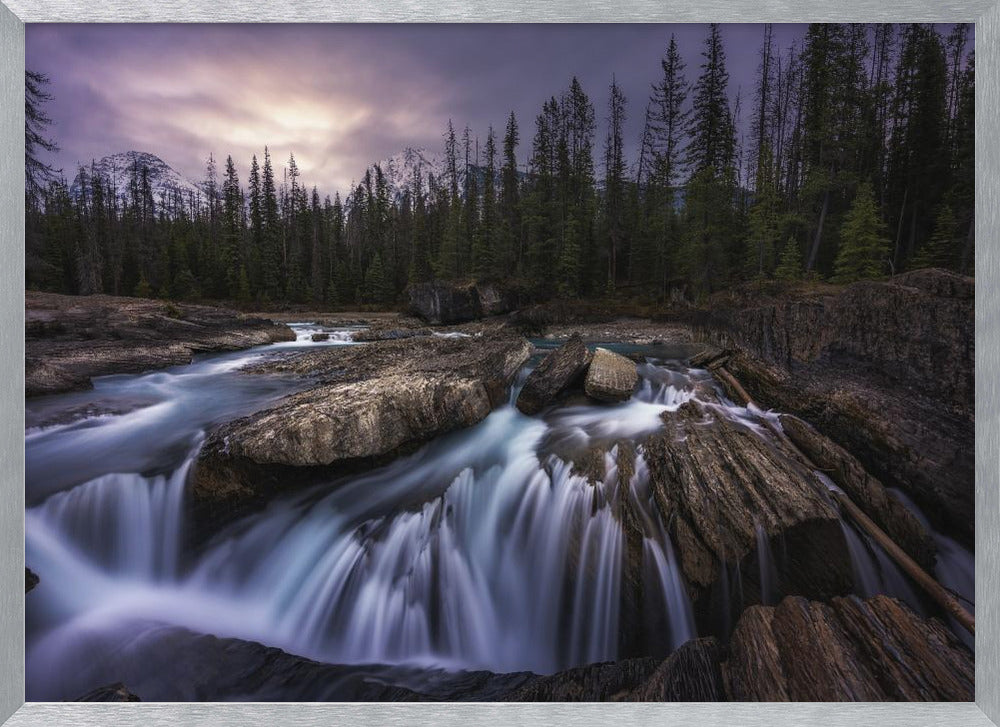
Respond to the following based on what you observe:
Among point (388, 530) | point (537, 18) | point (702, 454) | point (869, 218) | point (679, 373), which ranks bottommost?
point (388, 530)

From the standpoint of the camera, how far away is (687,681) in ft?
4.44

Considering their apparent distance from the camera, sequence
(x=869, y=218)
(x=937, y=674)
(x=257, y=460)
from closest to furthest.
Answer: (x=937, y=674) → (x=257, y=460) → (x=869, y=218)

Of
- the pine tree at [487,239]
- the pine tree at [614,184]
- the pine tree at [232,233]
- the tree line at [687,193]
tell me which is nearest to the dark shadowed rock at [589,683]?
the tree line at [687,193]

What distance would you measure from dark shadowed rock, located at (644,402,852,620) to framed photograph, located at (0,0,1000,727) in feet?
0.05

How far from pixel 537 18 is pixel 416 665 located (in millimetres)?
3225

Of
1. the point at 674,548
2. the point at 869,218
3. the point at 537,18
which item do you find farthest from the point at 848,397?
the point at 537,18

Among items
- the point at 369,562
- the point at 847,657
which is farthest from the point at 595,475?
the point at 369,562

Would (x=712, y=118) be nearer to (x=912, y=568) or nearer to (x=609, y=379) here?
(x=609, y=379)

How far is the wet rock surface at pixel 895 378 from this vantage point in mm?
1610

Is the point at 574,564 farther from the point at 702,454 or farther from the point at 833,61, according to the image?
the point at 833,61

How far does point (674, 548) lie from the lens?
5.78 ft

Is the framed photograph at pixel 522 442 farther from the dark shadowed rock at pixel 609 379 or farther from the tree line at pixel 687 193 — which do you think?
the dark shadowed rock at pixel 609 379

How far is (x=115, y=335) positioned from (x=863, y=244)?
6423 millimetres

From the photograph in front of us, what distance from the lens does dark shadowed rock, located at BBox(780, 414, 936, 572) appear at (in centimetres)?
157
